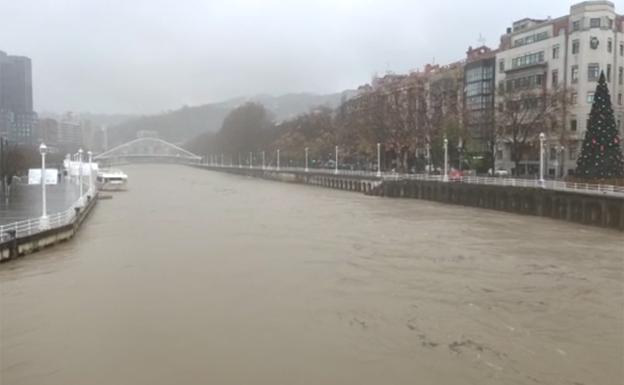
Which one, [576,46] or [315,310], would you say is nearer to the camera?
[315,310]

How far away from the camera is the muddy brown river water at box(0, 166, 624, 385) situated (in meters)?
13.1

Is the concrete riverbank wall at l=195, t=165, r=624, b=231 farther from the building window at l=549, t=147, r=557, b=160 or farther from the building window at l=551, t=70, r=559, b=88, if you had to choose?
the building window at l=551, t=70, r=559, b=88

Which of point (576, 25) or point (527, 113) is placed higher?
point (576, 25)

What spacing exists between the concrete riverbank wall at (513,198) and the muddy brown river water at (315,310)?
543 centimetres

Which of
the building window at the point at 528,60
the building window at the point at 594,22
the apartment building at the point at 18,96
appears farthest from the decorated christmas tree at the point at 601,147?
the apartment building at the point at 18,96

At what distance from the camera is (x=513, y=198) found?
1919 inches

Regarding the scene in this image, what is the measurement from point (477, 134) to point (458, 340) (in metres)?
66.1

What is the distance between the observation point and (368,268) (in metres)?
23.9

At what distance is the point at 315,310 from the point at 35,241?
15.7 metres

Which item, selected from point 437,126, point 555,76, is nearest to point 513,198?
point 437,126

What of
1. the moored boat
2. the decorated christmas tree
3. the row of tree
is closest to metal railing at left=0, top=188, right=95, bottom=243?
the decorated christmas tree

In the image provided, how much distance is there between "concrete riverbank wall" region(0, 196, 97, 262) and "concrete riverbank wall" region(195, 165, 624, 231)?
30.1 meters

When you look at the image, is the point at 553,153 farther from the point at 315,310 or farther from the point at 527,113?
the point at 315,310

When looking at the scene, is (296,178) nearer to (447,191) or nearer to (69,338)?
(447,191)
